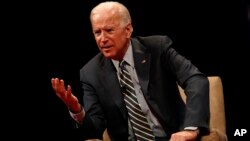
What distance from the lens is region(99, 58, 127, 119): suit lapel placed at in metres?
2.39

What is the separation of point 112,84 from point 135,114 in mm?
190

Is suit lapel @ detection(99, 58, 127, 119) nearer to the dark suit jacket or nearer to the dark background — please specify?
the dark suit jacket

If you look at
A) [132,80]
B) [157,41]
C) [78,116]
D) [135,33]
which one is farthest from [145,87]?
[135,33]

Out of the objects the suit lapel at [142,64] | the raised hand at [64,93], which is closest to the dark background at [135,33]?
the suit lapel at [142,64]

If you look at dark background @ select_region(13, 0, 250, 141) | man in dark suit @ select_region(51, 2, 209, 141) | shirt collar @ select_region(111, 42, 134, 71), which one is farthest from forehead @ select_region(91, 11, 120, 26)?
dark background @ select_region(13, 0, 250, 141)

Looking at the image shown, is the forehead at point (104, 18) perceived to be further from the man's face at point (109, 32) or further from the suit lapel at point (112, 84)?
the suit lapel at point (112, 84)

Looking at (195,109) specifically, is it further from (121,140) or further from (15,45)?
(15,45)

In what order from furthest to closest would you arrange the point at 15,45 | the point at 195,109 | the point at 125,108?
the point at 15,45, the point at 125,108, the point at 195,109

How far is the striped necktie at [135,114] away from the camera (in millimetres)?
2379

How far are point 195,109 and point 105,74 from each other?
52 cm

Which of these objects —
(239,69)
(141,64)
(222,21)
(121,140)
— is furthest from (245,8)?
(121,140)

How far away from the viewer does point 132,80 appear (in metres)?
2.42

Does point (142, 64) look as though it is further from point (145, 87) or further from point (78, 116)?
point (78, 116)

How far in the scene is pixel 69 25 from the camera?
10.6 ft
